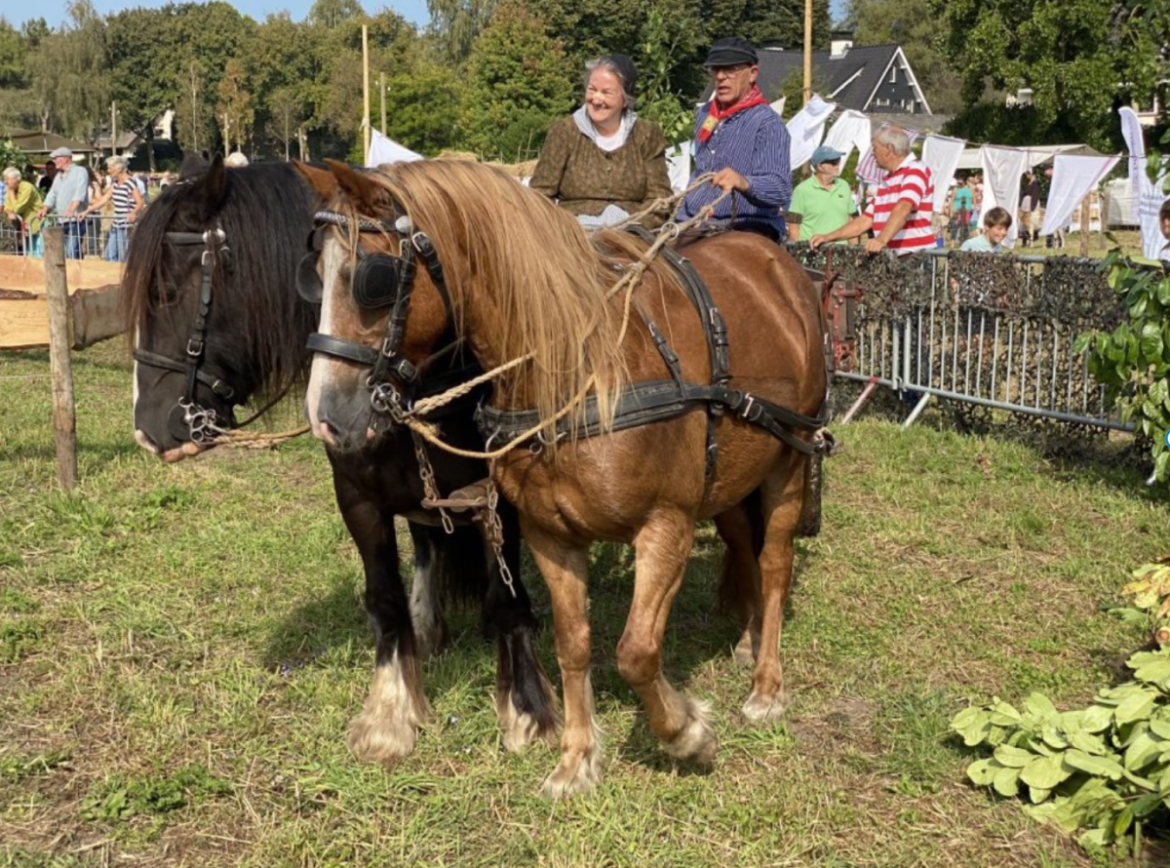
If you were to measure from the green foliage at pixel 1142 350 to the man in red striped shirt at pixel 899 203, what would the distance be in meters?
2.81

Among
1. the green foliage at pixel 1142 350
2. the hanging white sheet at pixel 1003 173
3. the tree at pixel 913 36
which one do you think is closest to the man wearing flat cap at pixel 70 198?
the green foliage at pixel 1142 350

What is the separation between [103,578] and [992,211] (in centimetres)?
866

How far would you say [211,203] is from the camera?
3941 millimetres

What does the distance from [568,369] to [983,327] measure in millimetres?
6059

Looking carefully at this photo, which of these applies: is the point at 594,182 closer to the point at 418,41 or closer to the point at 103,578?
the point at 103,578

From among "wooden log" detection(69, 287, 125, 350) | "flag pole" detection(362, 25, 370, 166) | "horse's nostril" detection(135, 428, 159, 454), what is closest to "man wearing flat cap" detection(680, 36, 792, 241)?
"horse's nostril" detection(135, 428, 159, 454)

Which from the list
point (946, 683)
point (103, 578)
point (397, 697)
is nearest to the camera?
point (397, 697)

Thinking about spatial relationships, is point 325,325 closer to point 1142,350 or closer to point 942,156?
point 1142,350

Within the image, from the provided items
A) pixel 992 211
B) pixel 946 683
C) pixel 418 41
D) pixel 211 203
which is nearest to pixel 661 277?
pixel 211 203

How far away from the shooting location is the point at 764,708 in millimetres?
4285

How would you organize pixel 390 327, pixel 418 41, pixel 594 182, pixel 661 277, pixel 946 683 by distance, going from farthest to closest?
pixel 418 41 → pixel 594 182 → pixel 946 683 → pixel 661 277 → pixel 390 327

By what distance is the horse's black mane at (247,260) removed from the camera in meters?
3.84

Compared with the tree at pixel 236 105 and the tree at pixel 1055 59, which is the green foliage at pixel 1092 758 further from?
the tree at pixel 236 105

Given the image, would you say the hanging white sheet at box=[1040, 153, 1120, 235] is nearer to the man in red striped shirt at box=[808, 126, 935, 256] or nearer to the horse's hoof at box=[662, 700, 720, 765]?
the man in red striped shirt at box=[808, 126, 935, 256]
